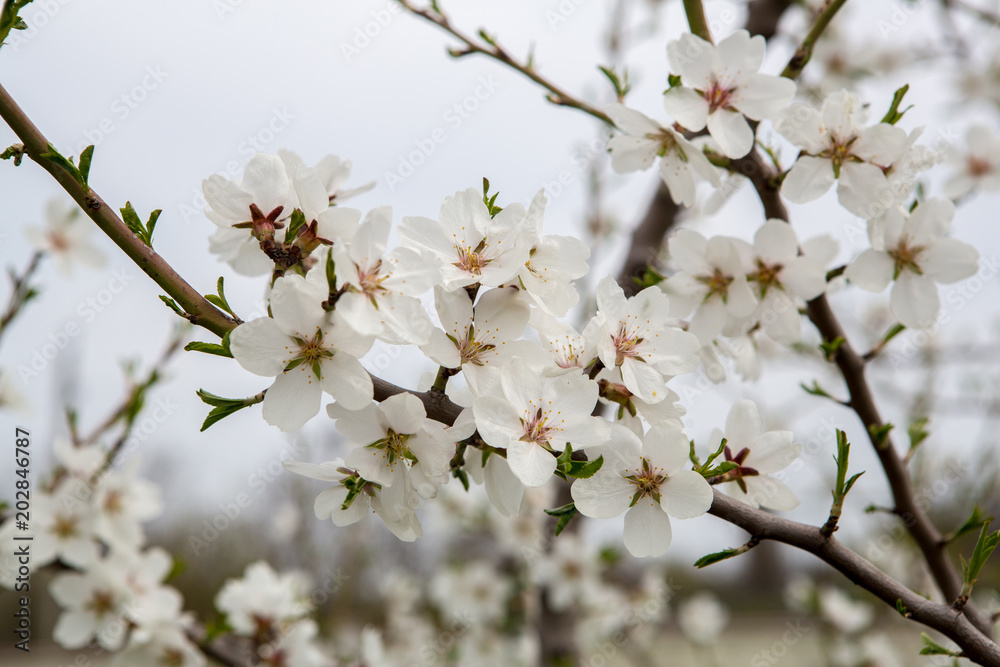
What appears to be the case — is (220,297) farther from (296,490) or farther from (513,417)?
(296,490)

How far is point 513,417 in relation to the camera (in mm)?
816

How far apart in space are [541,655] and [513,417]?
8.89ft

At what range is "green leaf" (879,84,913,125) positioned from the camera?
122 centimetres

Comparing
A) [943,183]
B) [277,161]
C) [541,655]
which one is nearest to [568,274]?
[277,161]

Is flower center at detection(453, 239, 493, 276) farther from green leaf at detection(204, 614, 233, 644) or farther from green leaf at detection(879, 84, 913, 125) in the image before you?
green leaf at detection(204, 614, 233, 644)

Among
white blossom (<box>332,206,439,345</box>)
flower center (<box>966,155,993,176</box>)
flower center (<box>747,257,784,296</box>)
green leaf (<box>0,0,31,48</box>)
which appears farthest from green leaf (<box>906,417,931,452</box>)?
green leaf (<box>0,0,31,48</box>)

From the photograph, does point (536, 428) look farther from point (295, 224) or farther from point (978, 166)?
point (978, 166)

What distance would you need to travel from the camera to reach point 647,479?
0.87 metres

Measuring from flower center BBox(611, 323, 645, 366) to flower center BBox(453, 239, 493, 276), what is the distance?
7.9 inches

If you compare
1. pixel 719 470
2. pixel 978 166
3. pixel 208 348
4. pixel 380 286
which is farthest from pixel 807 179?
pixel 978 166

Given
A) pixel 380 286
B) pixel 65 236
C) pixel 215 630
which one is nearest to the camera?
pixel 380 286

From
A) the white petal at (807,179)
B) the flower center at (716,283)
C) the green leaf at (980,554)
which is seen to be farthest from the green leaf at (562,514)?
the white petal at (807,179)

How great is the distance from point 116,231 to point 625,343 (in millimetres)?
656

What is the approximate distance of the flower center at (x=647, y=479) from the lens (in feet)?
2.84
